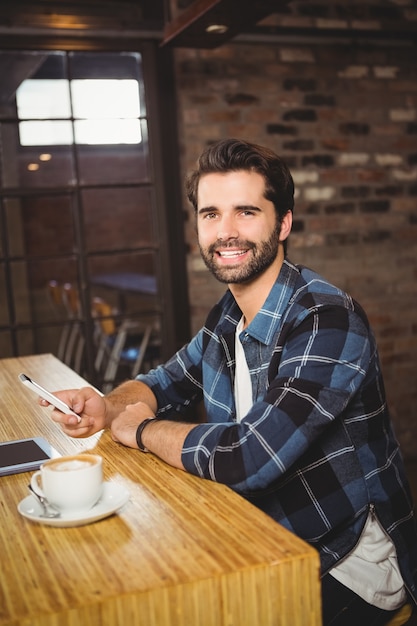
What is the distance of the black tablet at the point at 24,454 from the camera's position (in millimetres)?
1548

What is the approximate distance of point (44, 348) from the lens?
13.4ft

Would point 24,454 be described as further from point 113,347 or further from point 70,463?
point 113,347

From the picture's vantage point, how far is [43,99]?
3779 millimetres

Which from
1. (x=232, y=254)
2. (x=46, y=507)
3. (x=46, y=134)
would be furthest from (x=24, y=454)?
(x=46, y=134)

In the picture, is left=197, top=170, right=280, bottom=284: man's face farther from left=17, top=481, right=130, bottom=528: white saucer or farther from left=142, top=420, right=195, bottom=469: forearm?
left=17, top=481, right=130, bottom=528: white saucer

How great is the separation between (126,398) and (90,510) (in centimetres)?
73

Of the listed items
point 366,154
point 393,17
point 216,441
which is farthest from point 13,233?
point 216,441

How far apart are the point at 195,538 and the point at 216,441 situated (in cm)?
34

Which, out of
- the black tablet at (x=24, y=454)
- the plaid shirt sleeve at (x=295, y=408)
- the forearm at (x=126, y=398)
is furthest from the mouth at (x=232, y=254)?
the black tablet at (x=24, y=454)

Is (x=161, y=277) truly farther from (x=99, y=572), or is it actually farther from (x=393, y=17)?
(x=99, y=572)

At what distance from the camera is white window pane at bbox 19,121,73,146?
379cm

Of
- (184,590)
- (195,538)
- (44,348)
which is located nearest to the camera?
(184,590)

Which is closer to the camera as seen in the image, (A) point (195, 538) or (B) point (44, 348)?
(A) point (195, 538)

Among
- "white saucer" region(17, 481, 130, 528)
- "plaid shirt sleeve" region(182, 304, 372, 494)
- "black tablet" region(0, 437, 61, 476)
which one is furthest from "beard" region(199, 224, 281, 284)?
"white saucer" region(17, 481, 130, 528)
